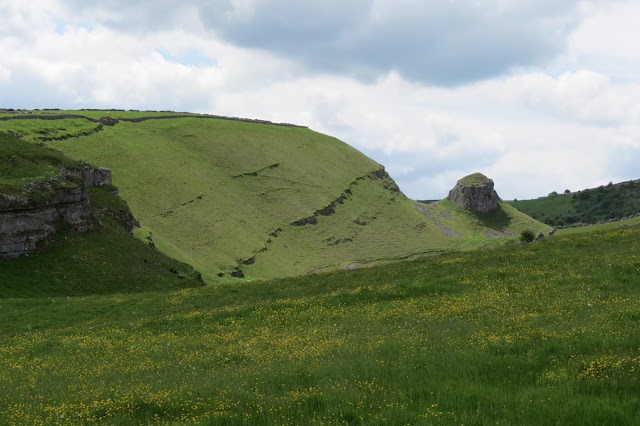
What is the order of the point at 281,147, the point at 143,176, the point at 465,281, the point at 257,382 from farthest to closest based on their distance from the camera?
the point at 281,147
the point at 143,176
the point at 465,281
the point at 257,382

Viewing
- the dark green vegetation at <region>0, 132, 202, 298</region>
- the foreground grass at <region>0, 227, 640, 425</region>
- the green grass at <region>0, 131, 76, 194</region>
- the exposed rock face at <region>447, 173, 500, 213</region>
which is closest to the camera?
the foreground grass at <region>0, 227, 640, 425</region>

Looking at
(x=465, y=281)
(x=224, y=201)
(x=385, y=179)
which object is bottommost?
(x=465, y=281)

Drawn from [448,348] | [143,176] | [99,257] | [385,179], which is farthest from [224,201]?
[448,348]

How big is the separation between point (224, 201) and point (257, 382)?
10859cm

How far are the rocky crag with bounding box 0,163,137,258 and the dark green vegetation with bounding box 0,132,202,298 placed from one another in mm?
820

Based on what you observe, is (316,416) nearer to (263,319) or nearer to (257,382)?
(257,382)

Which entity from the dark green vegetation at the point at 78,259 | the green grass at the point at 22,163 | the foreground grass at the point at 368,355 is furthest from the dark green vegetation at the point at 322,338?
the green grass at the point at 22,163

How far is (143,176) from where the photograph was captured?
117 metres

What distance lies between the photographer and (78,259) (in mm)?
62250

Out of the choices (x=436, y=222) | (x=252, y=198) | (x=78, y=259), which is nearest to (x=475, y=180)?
(x=436, y=222)

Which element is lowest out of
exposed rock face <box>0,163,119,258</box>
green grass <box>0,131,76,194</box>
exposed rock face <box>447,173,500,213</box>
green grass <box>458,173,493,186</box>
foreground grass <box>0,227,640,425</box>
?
foreground grass <box>0,227,640,425</box>

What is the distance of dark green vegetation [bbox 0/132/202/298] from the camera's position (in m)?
56.5

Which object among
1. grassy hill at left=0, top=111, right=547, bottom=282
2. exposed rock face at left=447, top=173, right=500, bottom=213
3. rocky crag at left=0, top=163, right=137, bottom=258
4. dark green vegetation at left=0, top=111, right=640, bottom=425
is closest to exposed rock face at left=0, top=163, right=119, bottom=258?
rocky crag at left=0, top=163, right=137, bottom=258

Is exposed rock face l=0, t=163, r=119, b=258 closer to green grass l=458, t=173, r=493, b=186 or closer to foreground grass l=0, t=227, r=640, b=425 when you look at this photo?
foreground grass l=0, t=227, r=640, b=425
